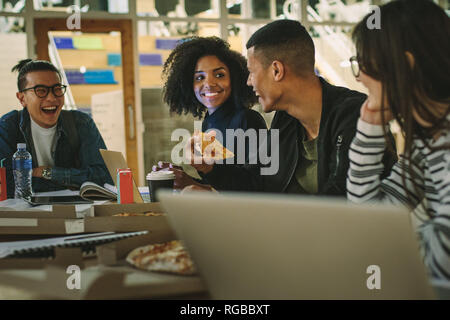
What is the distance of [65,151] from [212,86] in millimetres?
922

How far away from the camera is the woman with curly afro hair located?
8.57 feet

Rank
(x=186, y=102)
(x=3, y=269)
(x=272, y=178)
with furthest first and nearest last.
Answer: (x=186, y=102), (x=272, y=178), (x=3, y=269)

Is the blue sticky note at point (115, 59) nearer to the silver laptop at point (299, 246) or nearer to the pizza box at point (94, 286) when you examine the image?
the pizza box at point (94, 286)

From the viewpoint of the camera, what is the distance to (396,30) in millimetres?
1001

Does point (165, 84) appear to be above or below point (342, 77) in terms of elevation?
below

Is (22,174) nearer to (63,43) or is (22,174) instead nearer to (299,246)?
(299,246)

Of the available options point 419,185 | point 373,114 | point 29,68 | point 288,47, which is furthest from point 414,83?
point 29,68

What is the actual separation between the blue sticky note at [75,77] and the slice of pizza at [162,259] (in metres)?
4.86

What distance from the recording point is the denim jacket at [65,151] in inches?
91.7

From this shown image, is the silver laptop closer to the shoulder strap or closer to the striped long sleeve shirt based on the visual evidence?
the striped long sleeve shirt

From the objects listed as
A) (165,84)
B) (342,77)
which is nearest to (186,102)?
(165,84)

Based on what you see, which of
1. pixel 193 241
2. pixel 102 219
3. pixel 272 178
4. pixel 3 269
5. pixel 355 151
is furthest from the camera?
pixel 272 178
